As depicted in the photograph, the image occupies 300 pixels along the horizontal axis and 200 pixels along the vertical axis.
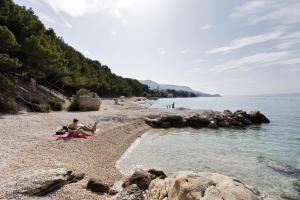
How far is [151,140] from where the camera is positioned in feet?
95.5

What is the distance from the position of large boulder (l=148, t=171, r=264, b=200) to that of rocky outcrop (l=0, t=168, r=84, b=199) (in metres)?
4.35

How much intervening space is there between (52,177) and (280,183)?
12428mm

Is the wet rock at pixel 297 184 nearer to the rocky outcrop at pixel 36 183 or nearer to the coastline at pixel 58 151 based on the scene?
the coastline at pixel 58 151

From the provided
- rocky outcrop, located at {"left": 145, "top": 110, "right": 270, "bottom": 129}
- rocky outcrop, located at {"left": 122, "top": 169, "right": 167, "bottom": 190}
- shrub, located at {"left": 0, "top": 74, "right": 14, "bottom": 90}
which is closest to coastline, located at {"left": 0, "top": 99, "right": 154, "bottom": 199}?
rocky outcrop, located at {"left": 122, "top": 169, "right": 167, "bottom": 190}

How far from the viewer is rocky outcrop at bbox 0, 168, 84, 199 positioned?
9.78m

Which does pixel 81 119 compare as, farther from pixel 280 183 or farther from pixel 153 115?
pixel 280 183

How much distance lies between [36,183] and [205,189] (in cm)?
629

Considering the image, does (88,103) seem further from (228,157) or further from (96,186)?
(96,186)

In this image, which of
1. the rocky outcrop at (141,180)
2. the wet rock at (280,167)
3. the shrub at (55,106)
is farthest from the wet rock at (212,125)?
the rocky outcrop at (141,180)

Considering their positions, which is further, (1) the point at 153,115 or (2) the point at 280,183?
(1) the point at 153,115

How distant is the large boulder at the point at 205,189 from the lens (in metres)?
7.94

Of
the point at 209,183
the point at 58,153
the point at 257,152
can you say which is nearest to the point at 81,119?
the point at 58,153

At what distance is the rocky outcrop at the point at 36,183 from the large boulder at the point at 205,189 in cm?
435

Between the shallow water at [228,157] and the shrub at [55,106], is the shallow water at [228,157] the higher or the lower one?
the lower one
